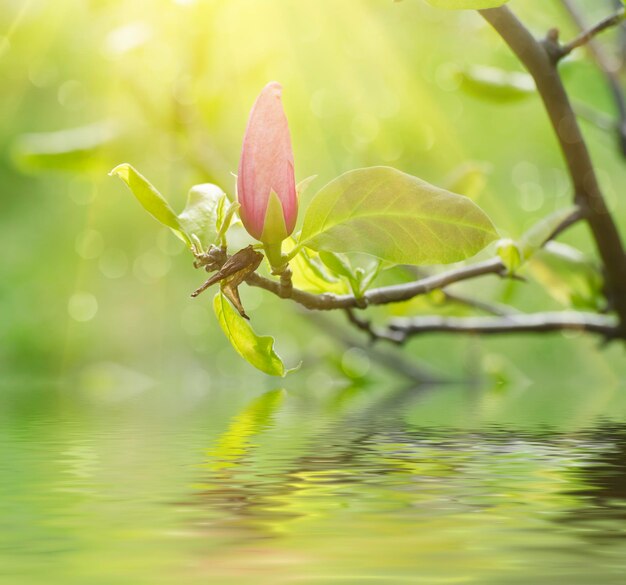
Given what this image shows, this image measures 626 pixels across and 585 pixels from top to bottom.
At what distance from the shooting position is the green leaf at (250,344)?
106cm

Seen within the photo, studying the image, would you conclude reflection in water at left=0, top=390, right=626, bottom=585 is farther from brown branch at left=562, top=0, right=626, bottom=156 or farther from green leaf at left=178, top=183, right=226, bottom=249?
brown branch at left=562, top=0, right=626, bottom=156

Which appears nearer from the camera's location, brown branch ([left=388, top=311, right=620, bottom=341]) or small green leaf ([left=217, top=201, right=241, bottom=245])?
small green leaf ([left=217, top=201, right=241, bottom=245])

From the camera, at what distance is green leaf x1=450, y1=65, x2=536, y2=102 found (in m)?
1.87

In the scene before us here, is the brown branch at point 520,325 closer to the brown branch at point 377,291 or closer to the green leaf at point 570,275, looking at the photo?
the green leaf at point 570,275

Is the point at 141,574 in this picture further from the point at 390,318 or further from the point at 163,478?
the point at 390,318

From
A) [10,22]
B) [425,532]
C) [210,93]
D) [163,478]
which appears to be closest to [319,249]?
[425,532]

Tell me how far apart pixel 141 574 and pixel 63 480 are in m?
0.59

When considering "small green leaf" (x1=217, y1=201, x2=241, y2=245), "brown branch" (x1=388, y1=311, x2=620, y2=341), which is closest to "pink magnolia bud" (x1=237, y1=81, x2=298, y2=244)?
"small green leaf" (x1=217, y1=201, x2=241, y2=245)

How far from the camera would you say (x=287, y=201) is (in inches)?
38.2

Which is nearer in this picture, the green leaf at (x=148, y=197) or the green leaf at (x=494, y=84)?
the green leaf at (x=148, y=197)

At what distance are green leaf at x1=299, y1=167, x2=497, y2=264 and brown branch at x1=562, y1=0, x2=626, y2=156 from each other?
3.39 ft

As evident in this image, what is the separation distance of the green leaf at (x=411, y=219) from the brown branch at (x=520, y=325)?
2.96 ft

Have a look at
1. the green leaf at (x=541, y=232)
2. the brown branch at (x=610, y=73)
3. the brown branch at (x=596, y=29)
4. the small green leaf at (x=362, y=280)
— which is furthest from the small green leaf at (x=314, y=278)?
the brown branch at (x=610, y=73)

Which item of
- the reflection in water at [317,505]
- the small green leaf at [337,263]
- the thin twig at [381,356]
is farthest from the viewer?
the thin twig at [381,356]
